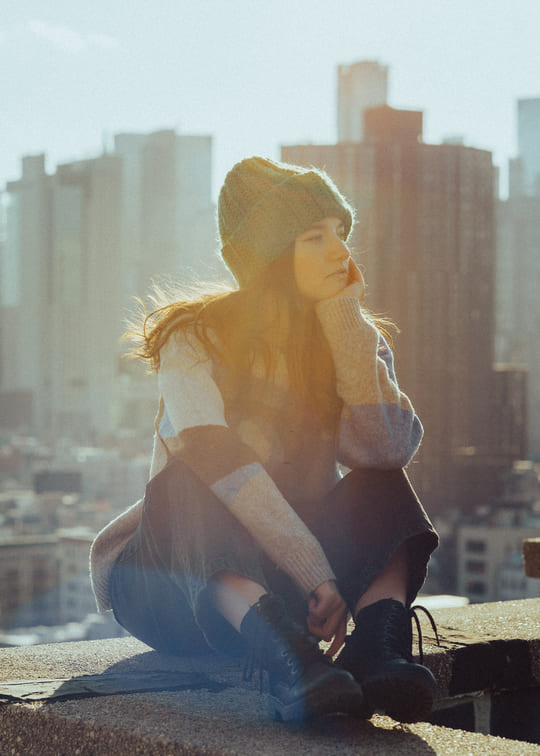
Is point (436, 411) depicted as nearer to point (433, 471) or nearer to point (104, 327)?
point (433, 471)

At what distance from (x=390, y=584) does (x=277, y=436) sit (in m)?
0.24

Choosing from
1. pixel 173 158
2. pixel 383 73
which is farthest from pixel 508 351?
pixel 173 158

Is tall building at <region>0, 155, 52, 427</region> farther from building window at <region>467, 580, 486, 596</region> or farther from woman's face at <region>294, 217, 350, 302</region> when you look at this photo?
woman's face at <region>294, 217, 350, 302</region>

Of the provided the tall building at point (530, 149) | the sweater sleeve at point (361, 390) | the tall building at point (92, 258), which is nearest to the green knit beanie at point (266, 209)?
the sweater sleeve at point (361, 390)

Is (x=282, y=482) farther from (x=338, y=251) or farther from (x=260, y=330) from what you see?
(x=338, y=251)

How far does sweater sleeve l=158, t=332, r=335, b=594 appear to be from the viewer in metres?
1.11

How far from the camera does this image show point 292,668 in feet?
3.16

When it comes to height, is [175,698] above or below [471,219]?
below

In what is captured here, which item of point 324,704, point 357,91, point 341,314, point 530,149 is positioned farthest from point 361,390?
point 530,149

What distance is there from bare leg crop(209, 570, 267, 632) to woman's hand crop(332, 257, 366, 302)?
438 mm

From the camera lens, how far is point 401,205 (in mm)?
30453

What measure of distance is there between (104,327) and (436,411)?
71.3 feet

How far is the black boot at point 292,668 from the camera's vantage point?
3.05ft

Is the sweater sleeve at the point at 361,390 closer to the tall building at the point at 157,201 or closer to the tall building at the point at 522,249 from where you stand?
the tall building at the point at 157,201
